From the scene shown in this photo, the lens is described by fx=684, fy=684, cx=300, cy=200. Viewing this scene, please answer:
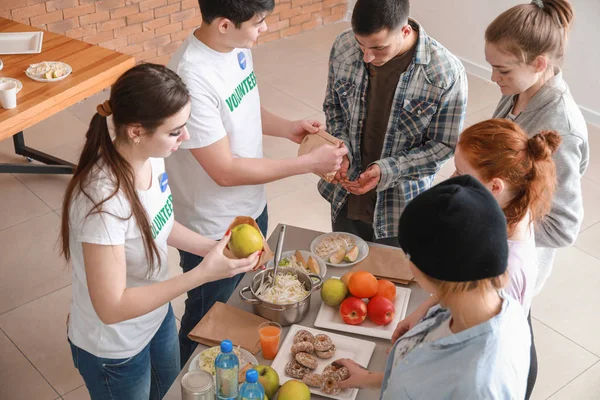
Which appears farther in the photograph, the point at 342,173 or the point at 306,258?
the point at 342,173

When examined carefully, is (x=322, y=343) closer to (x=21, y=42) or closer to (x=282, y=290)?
(x=282, y=290)

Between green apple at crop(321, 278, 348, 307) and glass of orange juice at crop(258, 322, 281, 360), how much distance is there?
0.22m

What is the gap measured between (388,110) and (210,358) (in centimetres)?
120

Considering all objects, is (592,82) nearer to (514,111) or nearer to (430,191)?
(514,111)

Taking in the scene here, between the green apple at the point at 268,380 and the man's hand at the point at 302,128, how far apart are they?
1050 millimetres


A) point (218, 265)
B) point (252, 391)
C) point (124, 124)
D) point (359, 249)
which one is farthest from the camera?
point (359, 249)

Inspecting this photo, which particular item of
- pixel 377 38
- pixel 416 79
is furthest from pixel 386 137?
pixel 377 38

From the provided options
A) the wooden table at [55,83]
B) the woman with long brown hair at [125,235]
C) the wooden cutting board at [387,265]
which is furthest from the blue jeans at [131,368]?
the wooden table at [55,83]

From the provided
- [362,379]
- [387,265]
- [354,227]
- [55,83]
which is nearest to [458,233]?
[362,379]

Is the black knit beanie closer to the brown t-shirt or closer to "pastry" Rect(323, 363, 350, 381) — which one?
"pastry" Rect(323, 363, 350, 381)

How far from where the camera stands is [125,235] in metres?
1.89

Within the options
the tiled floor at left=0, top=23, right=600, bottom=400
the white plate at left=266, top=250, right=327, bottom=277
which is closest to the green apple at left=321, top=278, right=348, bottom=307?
the white plate at left=266, top=250, right=327, bottom=277

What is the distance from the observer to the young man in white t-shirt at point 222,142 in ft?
7.32

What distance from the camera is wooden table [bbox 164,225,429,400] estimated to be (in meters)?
1.93
